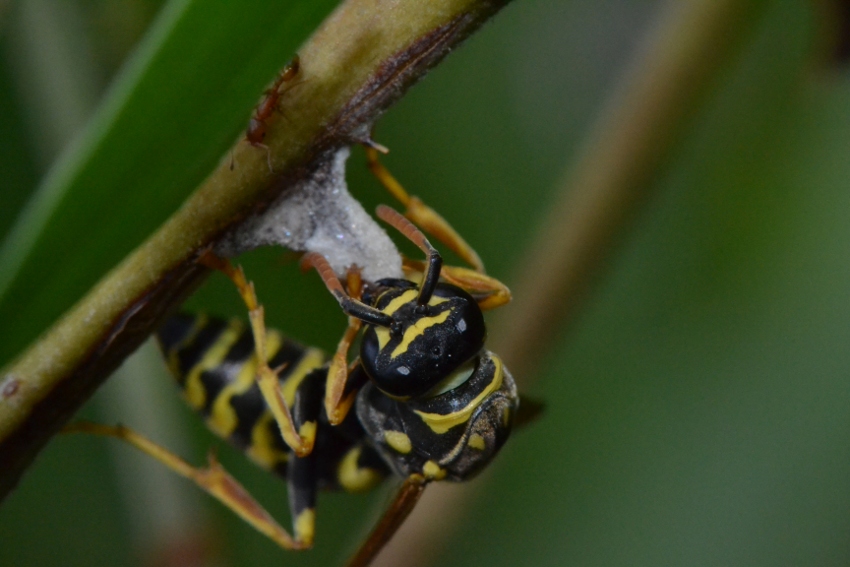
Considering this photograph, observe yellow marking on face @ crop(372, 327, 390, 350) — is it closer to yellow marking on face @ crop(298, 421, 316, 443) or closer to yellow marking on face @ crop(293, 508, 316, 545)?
yellow marking on face @ crop(298, 421, 316, 443)

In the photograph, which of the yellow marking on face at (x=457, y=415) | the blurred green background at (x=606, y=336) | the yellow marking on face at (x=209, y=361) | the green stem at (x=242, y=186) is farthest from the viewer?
the blurred green background at (x=606, y=336)

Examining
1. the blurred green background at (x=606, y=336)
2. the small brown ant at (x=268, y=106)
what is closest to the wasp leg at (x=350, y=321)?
the small brown ant at (x=268, y=106)

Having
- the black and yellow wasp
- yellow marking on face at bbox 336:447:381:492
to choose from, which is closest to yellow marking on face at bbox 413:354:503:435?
the black and yellow wasp

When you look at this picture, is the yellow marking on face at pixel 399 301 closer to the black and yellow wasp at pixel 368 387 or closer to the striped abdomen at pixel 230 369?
the black and yellow wasp at pixel 368 387

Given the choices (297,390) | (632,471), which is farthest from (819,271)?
(297,390)

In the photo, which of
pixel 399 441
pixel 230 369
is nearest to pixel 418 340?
pixel 399 441

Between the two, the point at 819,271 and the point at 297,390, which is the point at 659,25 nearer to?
the point at 819,271

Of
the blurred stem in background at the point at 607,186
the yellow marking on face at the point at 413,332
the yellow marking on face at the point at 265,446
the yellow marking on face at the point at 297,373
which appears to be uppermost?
the blurred stem in background at the point at 607,186
